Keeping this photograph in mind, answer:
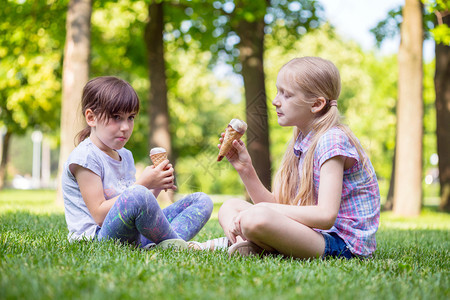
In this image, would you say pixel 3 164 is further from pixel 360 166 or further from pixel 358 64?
pixel 360 166

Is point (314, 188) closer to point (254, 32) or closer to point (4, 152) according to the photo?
point (254, 32)

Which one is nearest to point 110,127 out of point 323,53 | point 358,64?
point 323,53

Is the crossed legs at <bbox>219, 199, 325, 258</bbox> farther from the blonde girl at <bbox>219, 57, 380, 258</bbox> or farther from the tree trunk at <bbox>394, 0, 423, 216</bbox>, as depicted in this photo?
the tree trunk at <bbox>394, 0, 423, 216</bbox>

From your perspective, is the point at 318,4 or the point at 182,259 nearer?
the point at 182,259

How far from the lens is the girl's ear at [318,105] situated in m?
3.45

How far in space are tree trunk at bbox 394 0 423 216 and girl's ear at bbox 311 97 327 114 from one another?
7.15 metres

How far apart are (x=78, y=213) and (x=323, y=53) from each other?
81.4ft

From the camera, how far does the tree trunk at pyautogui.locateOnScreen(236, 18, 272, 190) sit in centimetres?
1091

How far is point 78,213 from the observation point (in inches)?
144

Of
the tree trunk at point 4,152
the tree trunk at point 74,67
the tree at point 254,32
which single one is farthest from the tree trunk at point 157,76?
the tree trunk at point 4,152

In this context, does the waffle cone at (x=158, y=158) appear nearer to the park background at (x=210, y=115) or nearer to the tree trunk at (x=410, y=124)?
the park background at (x=210, y=115)

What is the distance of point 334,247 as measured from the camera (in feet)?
11.0

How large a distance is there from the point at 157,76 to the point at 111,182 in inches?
393

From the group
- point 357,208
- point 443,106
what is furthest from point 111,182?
point 443,106
